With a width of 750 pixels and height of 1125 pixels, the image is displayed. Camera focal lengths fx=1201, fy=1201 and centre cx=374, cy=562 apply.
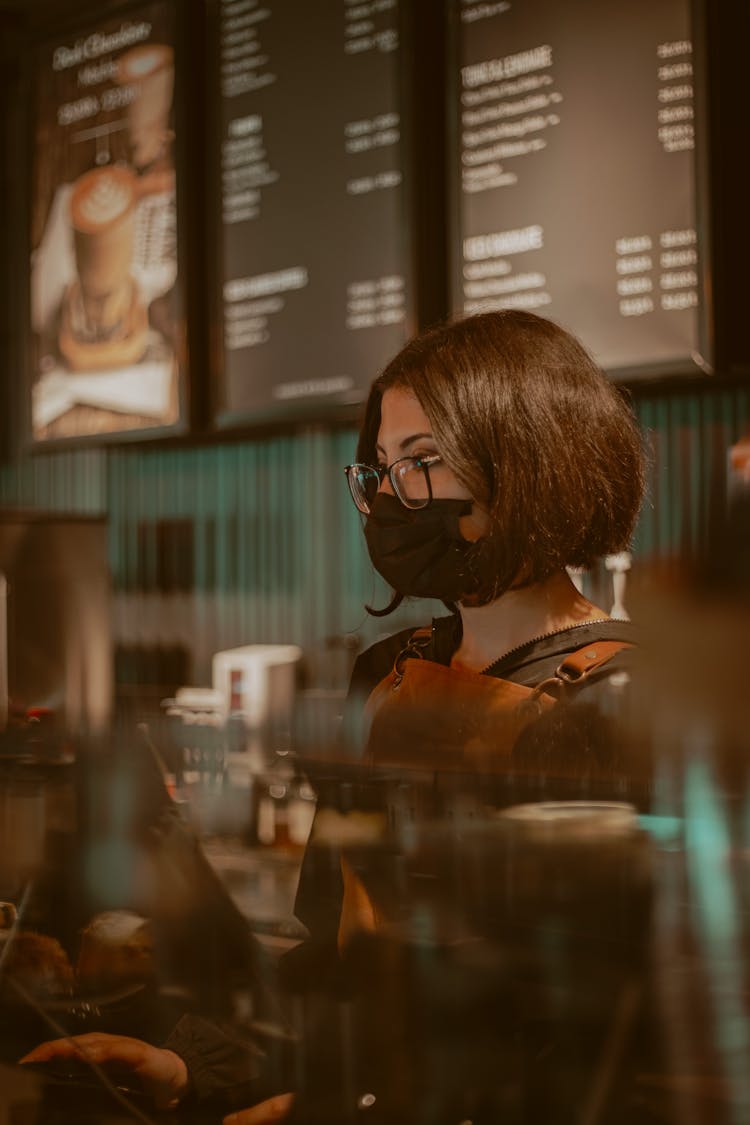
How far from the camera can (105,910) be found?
60 cm

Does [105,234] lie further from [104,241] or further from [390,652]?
[390,652]

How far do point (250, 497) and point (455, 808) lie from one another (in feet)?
7.50

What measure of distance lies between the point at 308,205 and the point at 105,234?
63 centimetres

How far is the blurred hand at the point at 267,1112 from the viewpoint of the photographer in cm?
53

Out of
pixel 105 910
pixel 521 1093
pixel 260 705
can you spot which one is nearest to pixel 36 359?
pixel 260 705

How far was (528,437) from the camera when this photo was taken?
831 millimetres

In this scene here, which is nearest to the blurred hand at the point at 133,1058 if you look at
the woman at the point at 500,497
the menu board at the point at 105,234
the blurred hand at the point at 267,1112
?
the blurred hand at the point at 267,1112

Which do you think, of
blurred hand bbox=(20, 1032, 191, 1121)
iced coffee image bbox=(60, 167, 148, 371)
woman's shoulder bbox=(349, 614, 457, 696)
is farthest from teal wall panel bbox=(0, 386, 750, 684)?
blurred hand bbox=(20, 1032, 191, 1121)

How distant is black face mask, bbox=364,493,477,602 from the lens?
884 millimetres

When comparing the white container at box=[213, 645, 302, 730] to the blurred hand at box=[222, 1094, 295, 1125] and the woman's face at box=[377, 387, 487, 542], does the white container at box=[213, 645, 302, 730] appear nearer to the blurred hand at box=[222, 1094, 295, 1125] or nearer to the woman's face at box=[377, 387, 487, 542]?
the woman's face at box=[377, 387, 487, 542]

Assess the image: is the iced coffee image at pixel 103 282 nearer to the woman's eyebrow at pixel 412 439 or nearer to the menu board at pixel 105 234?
the menu board at pixel 105 234

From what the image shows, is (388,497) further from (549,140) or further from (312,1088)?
(549,140)

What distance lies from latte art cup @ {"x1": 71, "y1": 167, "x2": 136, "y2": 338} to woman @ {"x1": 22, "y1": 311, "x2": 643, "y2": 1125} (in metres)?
2.09

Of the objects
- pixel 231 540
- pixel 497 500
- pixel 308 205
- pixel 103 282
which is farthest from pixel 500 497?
pixel 103 282
